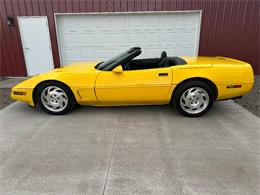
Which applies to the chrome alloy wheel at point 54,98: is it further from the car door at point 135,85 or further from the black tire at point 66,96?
the car door at point 135,85

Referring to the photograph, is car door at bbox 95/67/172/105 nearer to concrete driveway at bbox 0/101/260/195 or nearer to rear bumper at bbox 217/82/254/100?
concrete driveway at bbox 0/101/260/195

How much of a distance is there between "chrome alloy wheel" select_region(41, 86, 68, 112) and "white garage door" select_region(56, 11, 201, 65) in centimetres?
337

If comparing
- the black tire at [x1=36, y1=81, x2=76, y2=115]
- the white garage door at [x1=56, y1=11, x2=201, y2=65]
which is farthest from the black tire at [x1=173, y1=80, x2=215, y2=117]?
the white garage door at [x1=56, y1=11, x2=201, y2=65]

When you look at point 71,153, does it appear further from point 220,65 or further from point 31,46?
point 31,46

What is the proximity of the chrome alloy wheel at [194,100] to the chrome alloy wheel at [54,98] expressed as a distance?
2117 millimetres

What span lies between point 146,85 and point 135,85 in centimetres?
19

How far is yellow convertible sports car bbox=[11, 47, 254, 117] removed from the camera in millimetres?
2947

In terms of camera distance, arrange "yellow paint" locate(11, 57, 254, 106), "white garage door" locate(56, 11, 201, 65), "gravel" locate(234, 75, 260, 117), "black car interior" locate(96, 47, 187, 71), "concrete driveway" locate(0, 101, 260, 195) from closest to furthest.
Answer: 1. "concrete driveway" locate(0, 101, 260, 195)
2. "yellow paint" locate(11, 57, 254, 106)
3. "black car interior" locate(96, 47, 187, 71)
4. "gravel" locate(234, 75, 260, 117)
5. "white garage door" locate(56, 11, 201, 65)

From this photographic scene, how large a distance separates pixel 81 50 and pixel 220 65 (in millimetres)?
4727

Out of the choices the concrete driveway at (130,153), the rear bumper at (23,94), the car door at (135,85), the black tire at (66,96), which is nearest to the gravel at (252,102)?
the concrete driveway at (130,153)

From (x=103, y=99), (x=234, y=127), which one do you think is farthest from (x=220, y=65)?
(x=103, y=99)

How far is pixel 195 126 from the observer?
2809 millimetres

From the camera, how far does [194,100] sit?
3.06m

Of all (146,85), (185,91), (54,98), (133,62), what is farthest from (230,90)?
(54,98)
